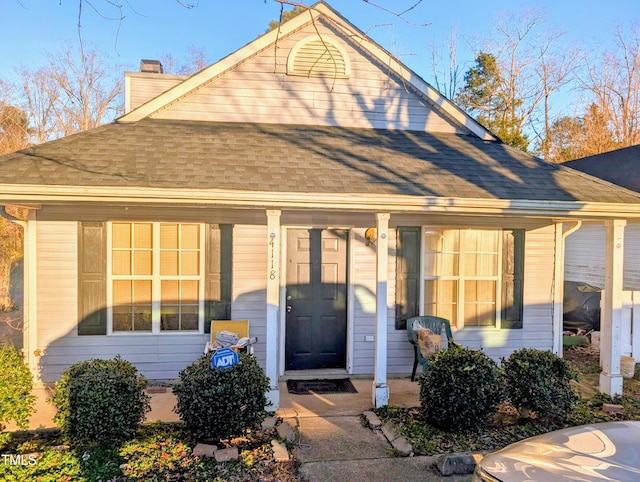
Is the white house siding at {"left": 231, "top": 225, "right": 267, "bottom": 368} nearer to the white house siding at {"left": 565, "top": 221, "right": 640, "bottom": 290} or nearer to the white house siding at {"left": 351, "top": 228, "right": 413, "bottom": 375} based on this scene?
the white house siding at {"left": 351, "top": 228, "right": 413, "bottom": 375}

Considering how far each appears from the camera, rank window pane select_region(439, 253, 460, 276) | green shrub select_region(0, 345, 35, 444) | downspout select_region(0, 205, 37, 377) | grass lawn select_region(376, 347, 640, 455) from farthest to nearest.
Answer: window pane select_region(439, 253, 460, 276), downspout select_region(0, 205, 37, 377), grass lawn select_region(376, 347, 640, 455), green shrub select_region(0, 345, 35, 444)

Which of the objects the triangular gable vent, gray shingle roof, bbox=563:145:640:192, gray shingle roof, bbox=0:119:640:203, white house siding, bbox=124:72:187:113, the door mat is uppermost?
the triangular gable vent

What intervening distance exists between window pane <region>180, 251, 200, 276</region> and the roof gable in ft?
7.09

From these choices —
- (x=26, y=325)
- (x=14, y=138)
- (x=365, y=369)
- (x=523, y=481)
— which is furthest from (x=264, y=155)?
(x=14, y=138)

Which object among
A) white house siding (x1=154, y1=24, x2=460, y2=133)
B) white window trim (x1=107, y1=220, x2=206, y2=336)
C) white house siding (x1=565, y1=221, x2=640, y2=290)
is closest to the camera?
white window trim (x1=107, y1=220, x2=206, y2=336)

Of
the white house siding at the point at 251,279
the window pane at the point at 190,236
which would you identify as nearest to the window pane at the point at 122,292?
the window pane at the point at 190,236

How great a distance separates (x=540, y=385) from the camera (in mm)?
4375

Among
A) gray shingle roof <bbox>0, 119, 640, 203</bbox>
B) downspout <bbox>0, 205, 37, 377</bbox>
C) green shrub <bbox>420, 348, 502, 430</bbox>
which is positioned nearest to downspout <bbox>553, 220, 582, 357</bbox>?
gray shingle roof <bbox>0, 119, 640, 203</bbox>

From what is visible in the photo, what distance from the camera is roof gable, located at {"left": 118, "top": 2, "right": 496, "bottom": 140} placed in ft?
20.9

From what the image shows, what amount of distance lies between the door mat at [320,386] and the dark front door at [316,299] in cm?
31

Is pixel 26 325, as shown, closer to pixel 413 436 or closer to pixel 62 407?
pixel 62 407

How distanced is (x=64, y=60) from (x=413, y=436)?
22352 mm

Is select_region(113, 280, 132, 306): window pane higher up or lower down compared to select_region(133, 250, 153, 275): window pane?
lower down

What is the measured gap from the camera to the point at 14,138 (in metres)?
16.4
